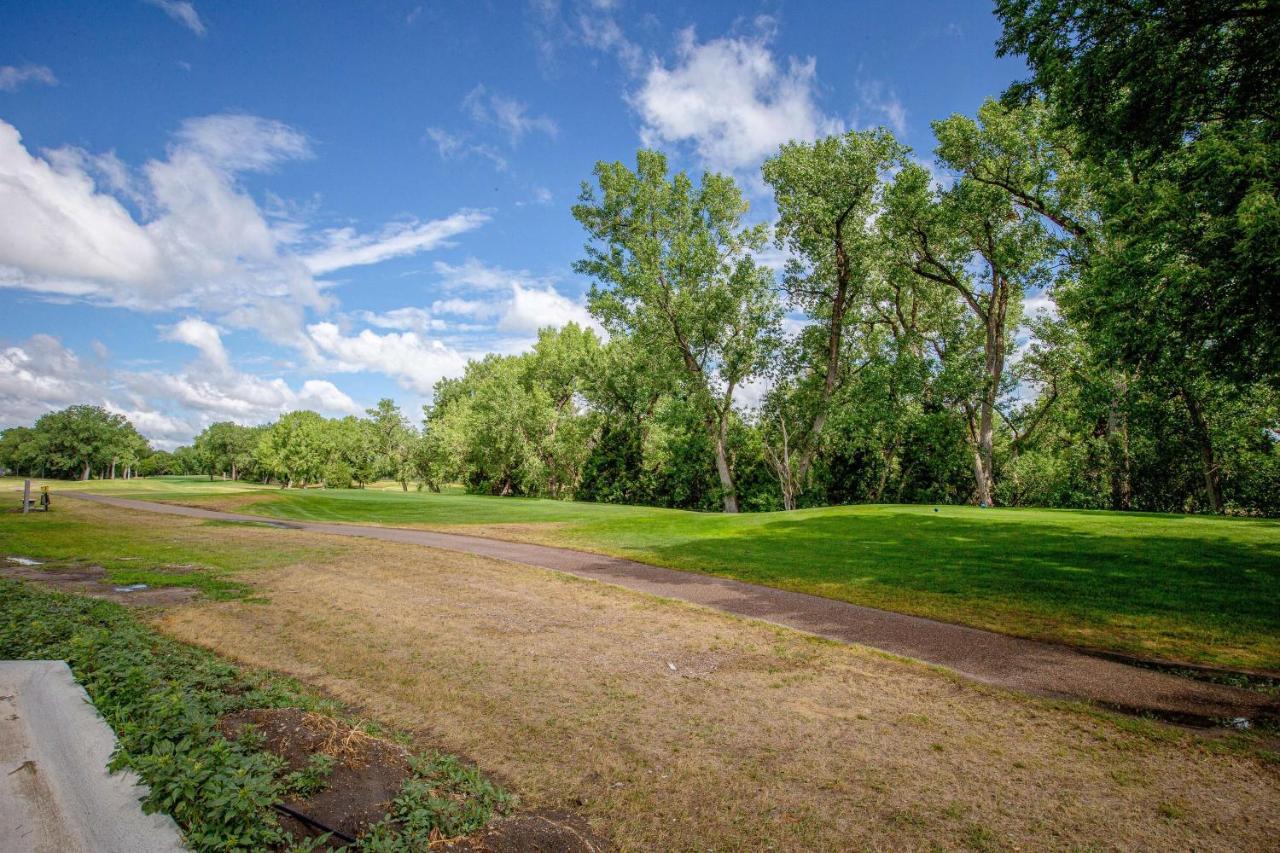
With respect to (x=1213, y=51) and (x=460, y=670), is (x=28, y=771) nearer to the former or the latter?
(x=460, y=670)

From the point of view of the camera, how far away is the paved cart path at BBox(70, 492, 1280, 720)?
580 cm

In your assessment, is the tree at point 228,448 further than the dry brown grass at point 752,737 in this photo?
Yes

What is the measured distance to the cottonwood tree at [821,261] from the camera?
92.9 ft

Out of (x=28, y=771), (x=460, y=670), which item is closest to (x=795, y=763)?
(x=460, y=670)

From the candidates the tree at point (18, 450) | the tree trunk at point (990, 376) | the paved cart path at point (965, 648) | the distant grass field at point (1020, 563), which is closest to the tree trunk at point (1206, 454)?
the tree trunk at point (990, 376)

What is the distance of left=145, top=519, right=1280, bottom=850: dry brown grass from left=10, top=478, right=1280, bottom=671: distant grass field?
3.30m

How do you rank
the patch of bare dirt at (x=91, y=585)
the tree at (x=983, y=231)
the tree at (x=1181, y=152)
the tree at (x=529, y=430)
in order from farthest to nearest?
the tree at (x=529, y=430) < the tree at (x=983, y=231) < the patch of bare dirt at (x=91, y=585) < the tree at (x=1181, y=152)

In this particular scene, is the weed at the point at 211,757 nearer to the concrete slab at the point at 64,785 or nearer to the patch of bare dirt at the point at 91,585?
the concrete slab at the point at 64,785

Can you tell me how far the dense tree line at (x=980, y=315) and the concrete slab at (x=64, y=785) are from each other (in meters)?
13.6

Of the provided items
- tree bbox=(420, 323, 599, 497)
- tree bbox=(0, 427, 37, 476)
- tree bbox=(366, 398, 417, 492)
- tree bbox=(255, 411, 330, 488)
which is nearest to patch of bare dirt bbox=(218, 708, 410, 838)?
tree bbox=(420, 323, 599, 497)

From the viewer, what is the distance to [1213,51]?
10.2 meters

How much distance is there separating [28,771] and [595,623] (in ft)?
18.9

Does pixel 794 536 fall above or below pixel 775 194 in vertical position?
below

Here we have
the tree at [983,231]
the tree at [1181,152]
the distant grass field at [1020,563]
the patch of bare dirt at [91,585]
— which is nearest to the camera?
the distant grass field at [1020,563]
